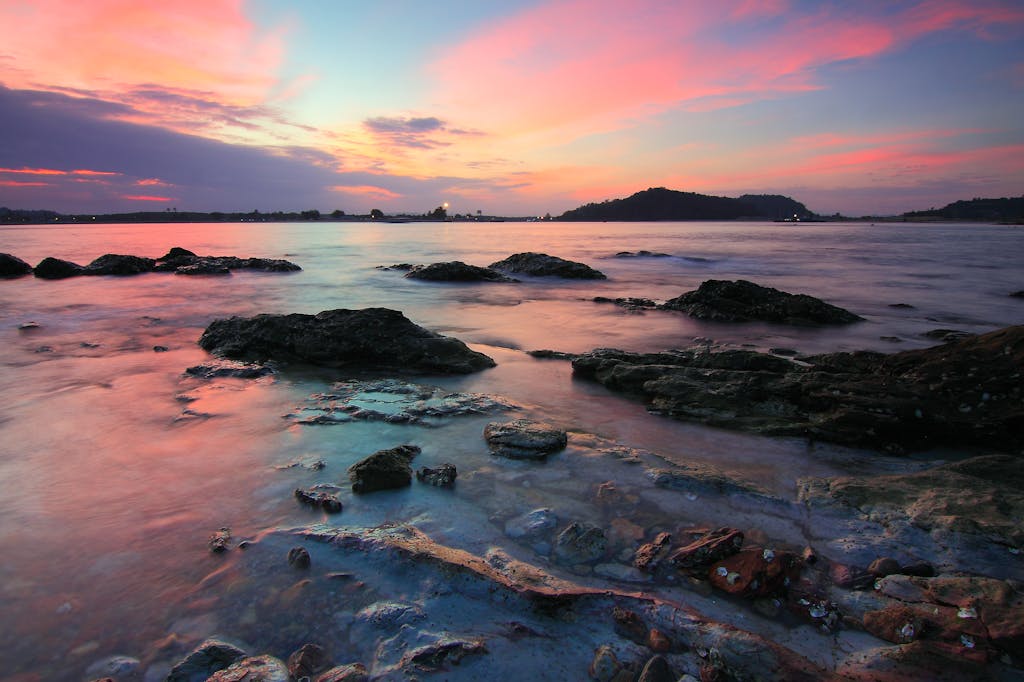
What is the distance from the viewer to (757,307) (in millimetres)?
11320

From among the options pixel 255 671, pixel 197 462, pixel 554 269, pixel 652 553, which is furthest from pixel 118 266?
pixel 652 553

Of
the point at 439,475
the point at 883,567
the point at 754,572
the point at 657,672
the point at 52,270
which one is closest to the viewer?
the point at 657,672

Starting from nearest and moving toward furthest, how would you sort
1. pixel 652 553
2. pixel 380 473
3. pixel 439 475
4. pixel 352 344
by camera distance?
pixel 652 553
pixel 380 473
pixel 439 475
pixel 352 344

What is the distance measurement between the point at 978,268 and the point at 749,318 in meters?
21.6

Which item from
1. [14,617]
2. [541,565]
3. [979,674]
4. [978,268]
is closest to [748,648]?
[979,674]

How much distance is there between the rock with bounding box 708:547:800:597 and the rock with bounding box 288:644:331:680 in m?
1.95

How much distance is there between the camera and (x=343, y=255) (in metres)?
34.2

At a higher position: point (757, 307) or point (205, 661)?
point (757, 307)

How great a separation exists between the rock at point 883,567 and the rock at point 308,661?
2.83 m

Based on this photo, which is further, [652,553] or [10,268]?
[10,268]

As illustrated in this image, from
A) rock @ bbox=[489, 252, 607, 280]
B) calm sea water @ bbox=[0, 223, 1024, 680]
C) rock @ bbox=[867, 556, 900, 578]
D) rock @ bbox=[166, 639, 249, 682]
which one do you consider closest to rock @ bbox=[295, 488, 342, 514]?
calm sea water @ bbox=[0, 223, 1024, 680]

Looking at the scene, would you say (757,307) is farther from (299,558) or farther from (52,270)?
(52,270)

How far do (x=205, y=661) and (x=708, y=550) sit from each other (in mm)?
2507

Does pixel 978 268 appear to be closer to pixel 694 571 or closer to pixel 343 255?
pixel 694 571
